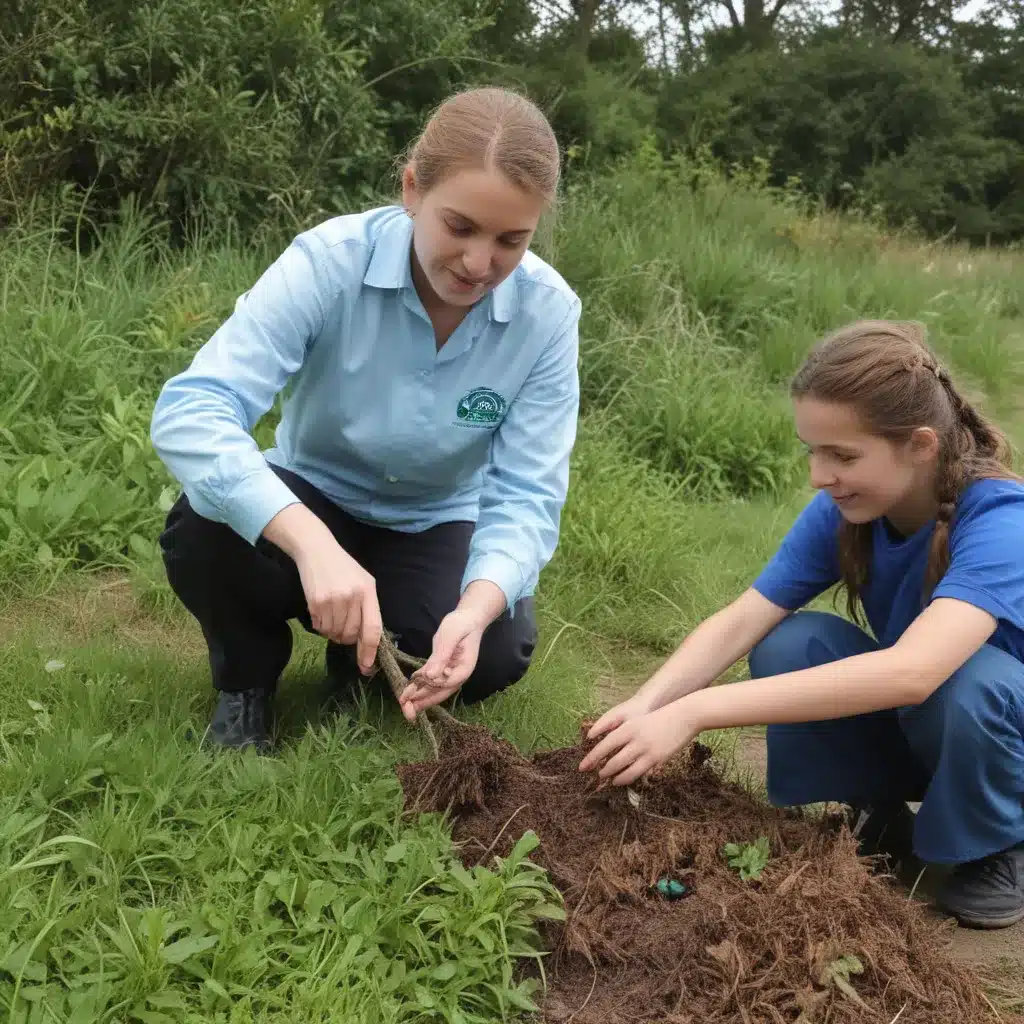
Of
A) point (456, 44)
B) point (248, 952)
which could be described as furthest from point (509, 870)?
point (456, 44)

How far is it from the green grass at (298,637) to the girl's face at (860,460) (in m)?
0.96

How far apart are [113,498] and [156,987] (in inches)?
90.1

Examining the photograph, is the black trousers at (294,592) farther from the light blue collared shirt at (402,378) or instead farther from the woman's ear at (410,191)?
the woman's ear at (410,191)

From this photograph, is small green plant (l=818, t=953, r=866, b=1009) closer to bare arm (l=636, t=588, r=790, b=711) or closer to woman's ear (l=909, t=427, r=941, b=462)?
bare arm (l=636, t=588, r=790, b=711)

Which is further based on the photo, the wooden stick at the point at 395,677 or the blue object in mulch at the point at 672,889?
the wooden stick at the point at 395,677

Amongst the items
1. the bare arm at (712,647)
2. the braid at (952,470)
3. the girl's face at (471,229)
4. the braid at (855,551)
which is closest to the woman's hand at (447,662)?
the bare arm at (712,647)

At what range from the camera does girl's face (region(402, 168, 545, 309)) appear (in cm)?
227

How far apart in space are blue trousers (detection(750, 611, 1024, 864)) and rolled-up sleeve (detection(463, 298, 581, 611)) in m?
0.55

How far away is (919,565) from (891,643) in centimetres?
20

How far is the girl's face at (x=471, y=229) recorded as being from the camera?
2.27m

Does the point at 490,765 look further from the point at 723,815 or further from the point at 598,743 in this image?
the point at 723,815

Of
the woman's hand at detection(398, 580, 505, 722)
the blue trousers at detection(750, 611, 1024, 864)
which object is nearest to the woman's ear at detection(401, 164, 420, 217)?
the woman's hand at detection(398, 580, 505, 722)

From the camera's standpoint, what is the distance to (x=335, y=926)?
81.0 inches

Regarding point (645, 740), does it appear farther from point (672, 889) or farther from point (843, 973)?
point (843, 973)
